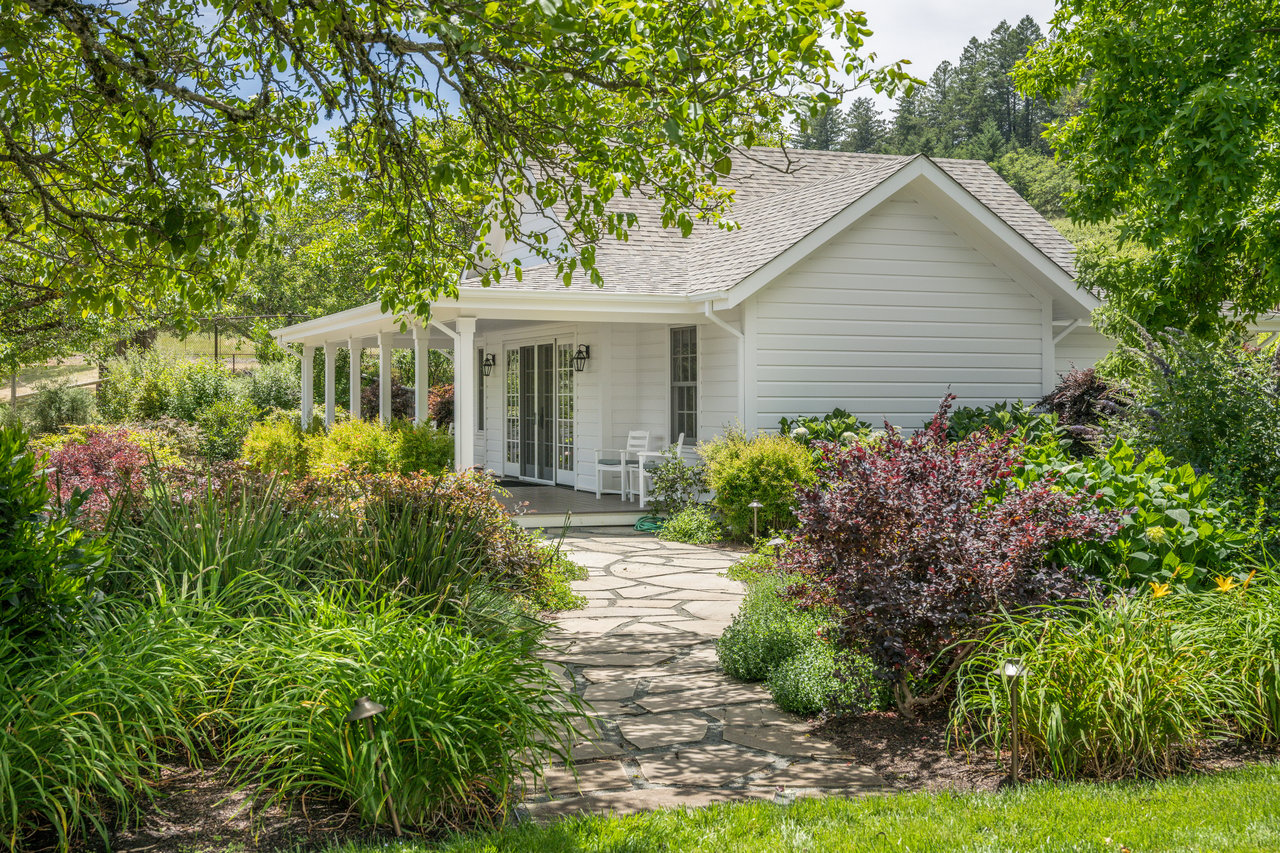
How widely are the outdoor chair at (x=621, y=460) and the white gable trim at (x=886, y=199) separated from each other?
3.07 meters

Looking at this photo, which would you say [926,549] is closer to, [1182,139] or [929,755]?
[929,755]

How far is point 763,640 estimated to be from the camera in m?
5.84

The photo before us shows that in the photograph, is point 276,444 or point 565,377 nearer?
point 276,444

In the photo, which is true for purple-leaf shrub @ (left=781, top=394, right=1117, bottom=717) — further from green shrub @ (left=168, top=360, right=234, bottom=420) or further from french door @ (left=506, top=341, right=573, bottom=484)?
green shrub @ (left=168, top=360, right=234, bottom=420)

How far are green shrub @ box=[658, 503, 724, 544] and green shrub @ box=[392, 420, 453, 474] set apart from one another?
282 cm

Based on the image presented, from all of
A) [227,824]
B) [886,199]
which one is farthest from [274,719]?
[886,199]

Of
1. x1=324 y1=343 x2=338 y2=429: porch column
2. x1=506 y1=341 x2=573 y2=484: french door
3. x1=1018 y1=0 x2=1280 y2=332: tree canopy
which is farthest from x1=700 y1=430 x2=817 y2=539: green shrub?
x1=324 y1=343 x2=338 y2=429: porch column

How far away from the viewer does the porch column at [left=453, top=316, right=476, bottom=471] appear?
1275 cm

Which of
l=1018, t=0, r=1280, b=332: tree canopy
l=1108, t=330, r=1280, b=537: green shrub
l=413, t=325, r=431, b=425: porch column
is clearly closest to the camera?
l=1108, t=330, r=1280, b=537: green shrub

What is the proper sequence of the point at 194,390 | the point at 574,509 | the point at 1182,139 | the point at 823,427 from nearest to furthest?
the point at 1182,139 < the point at 823,427 < the point at 574,509 < the point at 194,390

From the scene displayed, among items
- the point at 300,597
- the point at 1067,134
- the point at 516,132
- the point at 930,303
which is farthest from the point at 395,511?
the point at 930,303

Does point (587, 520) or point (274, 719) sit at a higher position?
point (274, 719)

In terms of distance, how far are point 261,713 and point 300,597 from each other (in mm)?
1054

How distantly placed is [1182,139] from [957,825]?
6400mm
